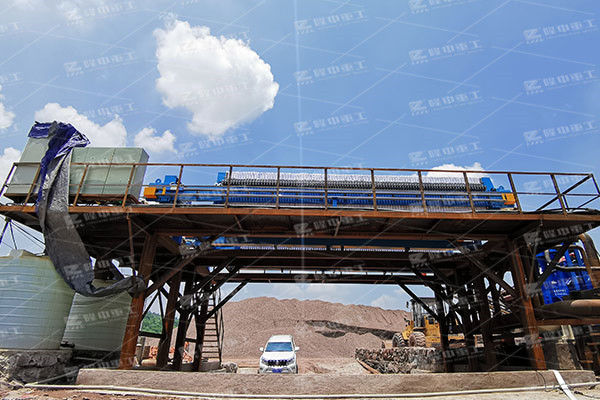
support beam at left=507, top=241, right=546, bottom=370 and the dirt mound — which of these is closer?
support beam at left=507, top=241, right=546, bottom=370

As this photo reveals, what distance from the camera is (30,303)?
9531mm

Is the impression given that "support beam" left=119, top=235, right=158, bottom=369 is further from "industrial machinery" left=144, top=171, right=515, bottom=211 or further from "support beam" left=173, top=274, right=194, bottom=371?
"support beam" left=173, top=274, right=194, bottom=371

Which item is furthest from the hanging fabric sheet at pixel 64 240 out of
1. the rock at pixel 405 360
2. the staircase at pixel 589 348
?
the rock at pixel 405 360

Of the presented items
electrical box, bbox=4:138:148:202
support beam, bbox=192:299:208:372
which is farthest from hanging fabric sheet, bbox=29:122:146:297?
support beam, bbox=192:299:208:372

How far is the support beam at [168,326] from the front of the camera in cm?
1279

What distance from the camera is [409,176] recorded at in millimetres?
12547

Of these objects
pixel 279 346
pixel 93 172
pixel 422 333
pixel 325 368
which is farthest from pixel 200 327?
pixel 422 333

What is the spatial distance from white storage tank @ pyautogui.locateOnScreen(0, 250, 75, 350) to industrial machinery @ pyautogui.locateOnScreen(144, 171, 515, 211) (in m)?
3.67

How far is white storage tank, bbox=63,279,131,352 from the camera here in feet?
36.6

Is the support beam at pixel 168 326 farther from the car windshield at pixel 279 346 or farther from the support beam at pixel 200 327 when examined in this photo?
the car windshield at pixel 279 346

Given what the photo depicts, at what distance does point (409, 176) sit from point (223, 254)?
25.1ft

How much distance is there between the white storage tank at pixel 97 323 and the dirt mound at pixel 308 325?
2855 centimetres

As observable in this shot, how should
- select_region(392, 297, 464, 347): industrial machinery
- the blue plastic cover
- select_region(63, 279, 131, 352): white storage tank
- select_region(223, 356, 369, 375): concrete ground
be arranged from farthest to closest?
select_region(392, 297, 464, 347): industrial machinery, select_region(223, 356, 369, 375): concrete ground, select_region(63, 279, 131, 352): white storage tank, the blue plastic cover

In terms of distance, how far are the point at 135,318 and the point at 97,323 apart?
136 inches
